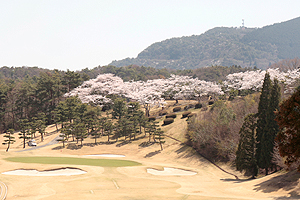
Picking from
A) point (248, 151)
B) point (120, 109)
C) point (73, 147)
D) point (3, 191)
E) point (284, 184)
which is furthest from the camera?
point (120, 109)

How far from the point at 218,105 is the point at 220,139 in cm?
1306

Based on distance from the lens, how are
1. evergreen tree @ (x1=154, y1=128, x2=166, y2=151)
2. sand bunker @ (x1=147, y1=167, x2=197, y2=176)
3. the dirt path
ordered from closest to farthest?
1. the dirt path
2. sand bunker @ (x1=147, y1=167, x2=197, y2=176)
3. evergreen tree @ (x1=154, y1=128, x2=166, y2=151)

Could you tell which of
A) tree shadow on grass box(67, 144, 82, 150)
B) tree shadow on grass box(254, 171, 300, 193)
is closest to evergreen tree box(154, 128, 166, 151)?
tree shadow on grass box(67, 144, 82, 150)

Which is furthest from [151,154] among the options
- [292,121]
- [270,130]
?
[292,121]

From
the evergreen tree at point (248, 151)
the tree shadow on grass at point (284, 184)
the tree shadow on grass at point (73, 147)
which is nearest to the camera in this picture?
the tree shadow on grass at point (284, 184)

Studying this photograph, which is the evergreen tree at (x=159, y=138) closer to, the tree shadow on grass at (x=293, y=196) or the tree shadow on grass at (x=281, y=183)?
the tree shadow on grass at (x=281, y=183)

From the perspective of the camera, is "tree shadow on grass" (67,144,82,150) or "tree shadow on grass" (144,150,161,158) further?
"tree shadow on grass" (67,144,82,150)

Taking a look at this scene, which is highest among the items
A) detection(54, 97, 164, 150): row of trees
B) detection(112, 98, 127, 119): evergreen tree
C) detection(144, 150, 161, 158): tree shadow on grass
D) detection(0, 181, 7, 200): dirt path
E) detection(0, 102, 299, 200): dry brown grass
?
detection(112, 98, 127, 119): evergreen tree

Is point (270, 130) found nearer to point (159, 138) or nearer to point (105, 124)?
point (159, 138)

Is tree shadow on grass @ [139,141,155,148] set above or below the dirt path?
below

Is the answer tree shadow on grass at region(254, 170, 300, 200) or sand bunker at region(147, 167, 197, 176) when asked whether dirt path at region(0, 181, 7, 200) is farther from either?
tree shadow on grass at region(254, 170, 300, 200)

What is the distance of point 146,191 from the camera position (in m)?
24.0

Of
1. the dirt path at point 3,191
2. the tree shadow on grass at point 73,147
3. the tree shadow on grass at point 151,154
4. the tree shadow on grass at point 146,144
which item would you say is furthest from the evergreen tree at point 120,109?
the dirt path at point 3,191

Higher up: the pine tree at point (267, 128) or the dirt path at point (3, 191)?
the pine tree at point (267, 128)
